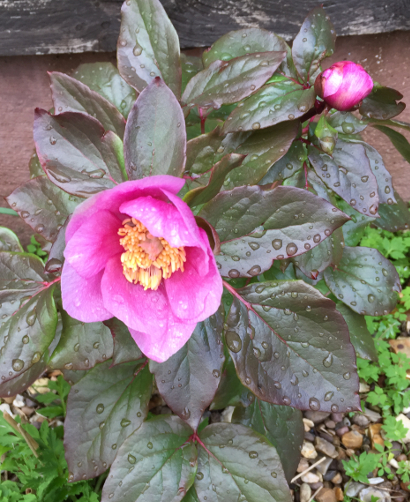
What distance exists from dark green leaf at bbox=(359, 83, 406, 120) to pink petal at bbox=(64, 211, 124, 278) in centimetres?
64

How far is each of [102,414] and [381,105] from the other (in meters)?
1.01

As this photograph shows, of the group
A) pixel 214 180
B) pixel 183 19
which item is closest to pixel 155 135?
pixel 214 180

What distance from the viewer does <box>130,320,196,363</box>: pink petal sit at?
69cm

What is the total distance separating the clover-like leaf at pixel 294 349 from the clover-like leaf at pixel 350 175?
0.93 feet

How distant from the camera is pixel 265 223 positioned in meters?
0.77

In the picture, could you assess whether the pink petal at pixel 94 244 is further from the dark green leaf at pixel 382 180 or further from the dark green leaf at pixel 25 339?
the dark green leaf at pixel 382 180

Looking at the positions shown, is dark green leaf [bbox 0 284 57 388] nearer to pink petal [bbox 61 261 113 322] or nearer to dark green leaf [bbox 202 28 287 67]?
pink petal [bbox 61 261 113 322]

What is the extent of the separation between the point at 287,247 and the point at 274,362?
0.23m

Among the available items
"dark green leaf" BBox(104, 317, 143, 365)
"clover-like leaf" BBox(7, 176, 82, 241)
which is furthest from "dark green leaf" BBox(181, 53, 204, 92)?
"dark green leaf" BBox(104, 317, 143, 365)

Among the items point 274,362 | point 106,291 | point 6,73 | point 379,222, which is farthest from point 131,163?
point 6,73

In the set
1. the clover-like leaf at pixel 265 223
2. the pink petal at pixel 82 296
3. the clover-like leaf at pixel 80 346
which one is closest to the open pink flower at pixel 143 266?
the pink petal at pixel 82 296

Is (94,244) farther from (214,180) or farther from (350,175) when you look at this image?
(350,175)

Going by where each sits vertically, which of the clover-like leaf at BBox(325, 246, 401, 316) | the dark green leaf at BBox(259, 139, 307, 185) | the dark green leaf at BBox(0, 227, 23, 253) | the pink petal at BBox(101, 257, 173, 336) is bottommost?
the clover-like leaf at BBox(325, 246, 401, 316)

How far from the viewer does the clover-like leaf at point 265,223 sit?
0.74 metres
